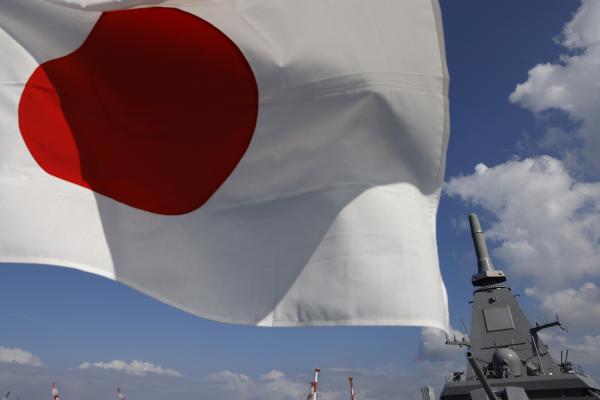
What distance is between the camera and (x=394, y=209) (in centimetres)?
307

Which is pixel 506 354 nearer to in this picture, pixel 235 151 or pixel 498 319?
pixel 498 319

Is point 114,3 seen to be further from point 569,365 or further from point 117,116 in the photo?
point 569,365

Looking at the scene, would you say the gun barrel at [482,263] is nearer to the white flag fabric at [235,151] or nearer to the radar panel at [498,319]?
the radar panel at [498,319]

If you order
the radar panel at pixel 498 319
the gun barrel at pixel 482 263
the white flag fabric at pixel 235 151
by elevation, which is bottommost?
the white flag fabric at pixel 235 151

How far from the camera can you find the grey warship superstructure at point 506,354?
46.0 ft

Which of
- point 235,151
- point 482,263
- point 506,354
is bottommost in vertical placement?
point 235,151

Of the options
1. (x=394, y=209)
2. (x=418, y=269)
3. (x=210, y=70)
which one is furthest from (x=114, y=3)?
(x=418, y=269)

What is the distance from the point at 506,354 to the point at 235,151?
647 inches

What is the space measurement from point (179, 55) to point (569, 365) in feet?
63.2

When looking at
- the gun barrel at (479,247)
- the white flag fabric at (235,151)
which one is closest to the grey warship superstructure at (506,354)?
the gun barrel at (479,247)

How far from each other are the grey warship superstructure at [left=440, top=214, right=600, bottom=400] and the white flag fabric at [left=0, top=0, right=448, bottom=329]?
13.3 metres

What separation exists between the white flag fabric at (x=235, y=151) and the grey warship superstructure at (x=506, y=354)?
43.5 feet

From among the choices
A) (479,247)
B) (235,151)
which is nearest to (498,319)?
(479,247)

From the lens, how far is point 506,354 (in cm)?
1683
